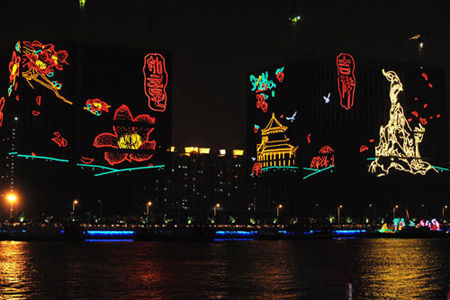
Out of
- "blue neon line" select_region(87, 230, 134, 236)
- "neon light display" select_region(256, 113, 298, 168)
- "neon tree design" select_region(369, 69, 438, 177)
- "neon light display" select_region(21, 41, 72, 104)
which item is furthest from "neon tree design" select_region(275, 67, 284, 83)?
"blue neon line" select_region(87, 230, 134, 236)

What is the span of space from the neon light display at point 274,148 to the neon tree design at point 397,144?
20.2 meters

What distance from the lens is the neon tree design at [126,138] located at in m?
152

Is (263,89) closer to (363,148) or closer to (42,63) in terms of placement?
(363,148)

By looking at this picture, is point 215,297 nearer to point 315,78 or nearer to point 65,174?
point 65,174

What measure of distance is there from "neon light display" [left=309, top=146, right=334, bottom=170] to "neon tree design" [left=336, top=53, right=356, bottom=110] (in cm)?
1207

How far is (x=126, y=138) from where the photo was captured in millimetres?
152250

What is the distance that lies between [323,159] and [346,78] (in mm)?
20316

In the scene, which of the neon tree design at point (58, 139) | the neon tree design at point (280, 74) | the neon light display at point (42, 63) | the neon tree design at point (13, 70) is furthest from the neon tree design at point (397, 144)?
the neon tree design at point (13, 70)

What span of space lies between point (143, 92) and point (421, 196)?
278 feet

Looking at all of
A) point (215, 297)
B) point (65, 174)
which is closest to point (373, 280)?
point (215, 297)

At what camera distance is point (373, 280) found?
41.5m

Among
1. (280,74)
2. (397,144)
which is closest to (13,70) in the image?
(280,74)

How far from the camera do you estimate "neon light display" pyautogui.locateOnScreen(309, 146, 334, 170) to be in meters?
183

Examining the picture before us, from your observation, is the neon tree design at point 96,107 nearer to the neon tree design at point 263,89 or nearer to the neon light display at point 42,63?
the neon light display at point 42,63
